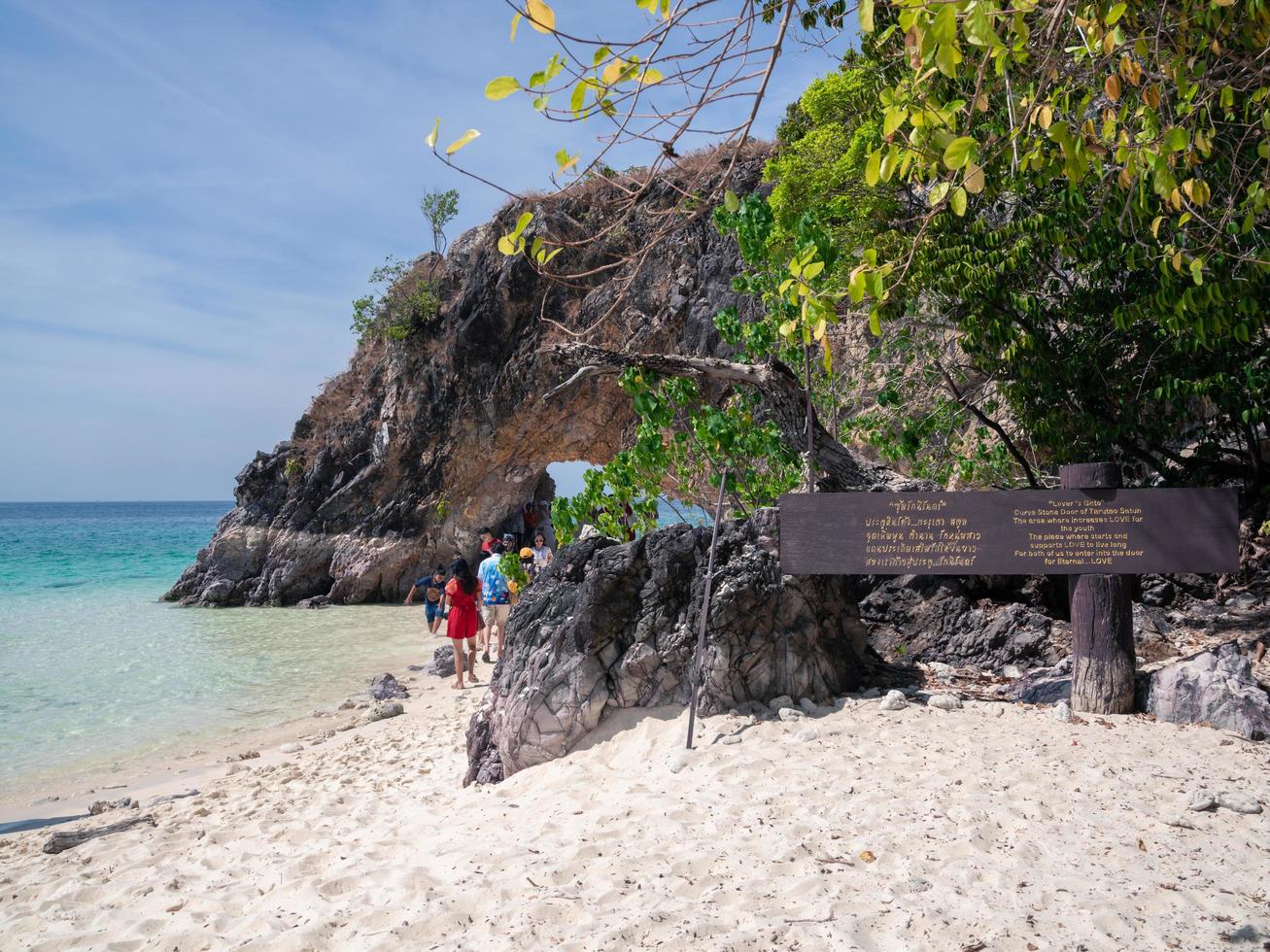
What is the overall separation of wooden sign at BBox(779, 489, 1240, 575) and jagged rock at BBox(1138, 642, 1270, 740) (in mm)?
552

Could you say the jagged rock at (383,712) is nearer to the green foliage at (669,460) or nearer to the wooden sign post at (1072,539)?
the green foliage at (669,460)

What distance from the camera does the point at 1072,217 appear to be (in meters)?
6.27

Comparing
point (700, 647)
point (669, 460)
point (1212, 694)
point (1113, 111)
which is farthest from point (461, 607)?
point (1113, 111)

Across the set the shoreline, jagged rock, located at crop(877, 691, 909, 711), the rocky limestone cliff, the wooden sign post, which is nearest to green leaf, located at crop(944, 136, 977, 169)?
the wooden sign post

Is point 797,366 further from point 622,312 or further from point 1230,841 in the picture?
point 622,312

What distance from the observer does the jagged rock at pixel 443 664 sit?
33.8 ft

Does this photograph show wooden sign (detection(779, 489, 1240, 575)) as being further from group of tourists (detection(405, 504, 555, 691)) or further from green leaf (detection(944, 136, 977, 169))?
group of tourists (detection(405, 504, 555, 691))

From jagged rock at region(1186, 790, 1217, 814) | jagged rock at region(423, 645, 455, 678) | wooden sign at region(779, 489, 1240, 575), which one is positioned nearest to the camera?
jagged rock at region(1186, 790, 1217, 814)

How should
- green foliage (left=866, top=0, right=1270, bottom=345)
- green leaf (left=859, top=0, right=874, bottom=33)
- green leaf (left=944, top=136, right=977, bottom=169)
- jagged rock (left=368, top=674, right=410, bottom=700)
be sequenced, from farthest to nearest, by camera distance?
jagged rock (left=368, top=674, right=410, bottom=700) → green foliage (left=866, top=0, right=1270, bottom=345) → green leaf (left=944, top=136, right=977, bottom=169) → green leaf (left=859, top=0, right=874, bottom=33)

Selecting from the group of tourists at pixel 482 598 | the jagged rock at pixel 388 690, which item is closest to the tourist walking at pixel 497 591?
the group of tourists at pixel 482 598

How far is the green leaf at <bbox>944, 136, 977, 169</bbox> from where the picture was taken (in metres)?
1.98

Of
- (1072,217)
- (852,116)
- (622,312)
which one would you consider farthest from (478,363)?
(1072,217)

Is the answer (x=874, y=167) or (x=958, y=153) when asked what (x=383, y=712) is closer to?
(x=874, y=167)

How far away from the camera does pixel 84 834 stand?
516 cm
